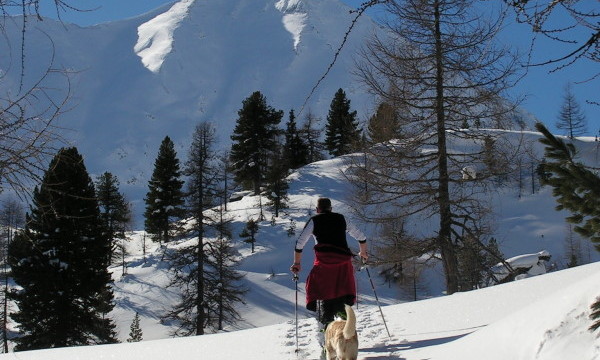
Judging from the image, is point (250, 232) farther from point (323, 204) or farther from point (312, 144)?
point (323, 204)

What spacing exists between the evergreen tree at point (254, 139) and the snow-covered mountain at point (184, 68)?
67.5 meters

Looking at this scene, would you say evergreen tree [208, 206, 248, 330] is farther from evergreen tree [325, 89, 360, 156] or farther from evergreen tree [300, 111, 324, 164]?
evergreen tree [300, 111, 324, 164]

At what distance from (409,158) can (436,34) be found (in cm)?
264

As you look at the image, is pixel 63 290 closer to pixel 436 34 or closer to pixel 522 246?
pixel 436 34

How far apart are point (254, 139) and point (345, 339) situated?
156ft

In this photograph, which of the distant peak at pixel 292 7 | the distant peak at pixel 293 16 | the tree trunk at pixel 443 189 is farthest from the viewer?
the distant peak at pixel 292 7

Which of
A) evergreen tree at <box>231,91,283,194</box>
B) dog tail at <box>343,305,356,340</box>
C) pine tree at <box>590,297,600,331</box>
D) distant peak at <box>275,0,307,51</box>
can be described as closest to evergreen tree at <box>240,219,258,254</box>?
evergreen tree at <box>231,91,283,194</box>

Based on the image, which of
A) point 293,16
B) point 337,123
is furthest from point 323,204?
point 293,16

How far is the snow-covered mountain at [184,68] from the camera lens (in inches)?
5197

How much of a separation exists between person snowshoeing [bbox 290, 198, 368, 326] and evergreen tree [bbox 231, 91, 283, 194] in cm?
4578

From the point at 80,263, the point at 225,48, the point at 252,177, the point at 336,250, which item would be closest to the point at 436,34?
the point at 336,250

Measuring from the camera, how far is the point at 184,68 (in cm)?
15625

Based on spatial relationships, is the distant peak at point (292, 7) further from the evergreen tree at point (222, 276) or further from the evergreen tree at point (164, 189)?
the evergreen tree at point (222, 276)

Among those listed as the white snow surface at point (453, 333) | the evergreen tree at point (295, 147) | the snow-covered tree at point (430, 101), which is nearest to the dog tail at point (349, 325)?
the white snow surface at point (453, 333)
